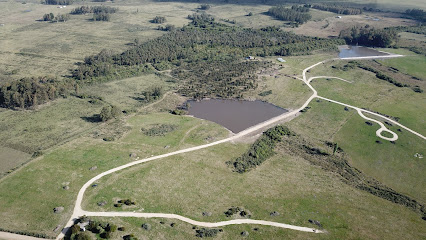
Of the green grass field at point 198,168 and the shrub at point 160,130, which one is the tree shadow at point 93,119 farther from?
the shrub at point 160,130

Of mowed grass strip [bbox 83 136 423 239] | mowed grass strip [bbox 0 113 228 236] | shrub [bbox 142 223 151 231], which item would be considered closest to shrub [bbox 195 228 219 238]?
mowed grass strip [bbox 83 136 423 239]

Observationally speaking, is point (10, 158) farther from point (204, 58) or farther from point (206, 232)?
point (204, 58)

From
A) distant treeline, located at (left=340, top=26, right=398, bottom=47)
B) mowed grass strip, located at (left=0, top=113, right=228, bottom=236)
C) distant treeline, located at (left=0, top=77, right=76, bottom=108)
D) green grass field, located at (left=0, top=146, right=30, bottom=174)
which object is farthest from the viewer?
distant treeline, located at (left=340, top=26, right=398, bottom=47)

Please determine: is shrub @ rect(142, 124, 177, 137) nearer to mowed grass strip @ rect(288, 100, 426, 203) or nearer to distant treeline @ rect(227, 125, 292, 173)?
distant treeline @ rect(227, 125, 292, 173)

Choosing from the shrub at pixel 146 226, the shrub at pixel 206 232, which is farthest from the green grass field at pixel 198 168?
the shrub at pixel 206 232

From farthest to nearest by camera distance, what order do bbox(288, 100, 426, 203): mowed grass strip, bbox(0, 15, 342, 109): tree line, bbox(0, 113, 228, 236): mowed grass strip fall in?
bbox(0, 15, 342, 109): tree line, bbox(288, 100, 426, 203): mowed grass strip, bbox(0, 113, 228, 236): mowed grass strip

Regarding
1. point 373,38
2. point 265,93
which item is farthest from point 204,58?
point 373,38

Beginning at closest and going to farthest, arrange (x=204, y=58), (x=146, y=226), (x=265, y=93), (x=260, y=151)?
(x=146, y=226), (x=260, y=151), (x=265, y=93), (x=204, y=58)
